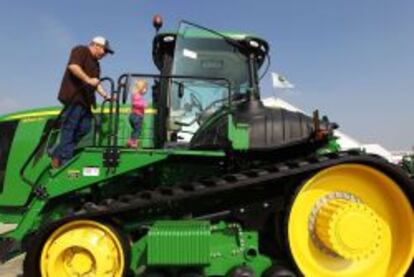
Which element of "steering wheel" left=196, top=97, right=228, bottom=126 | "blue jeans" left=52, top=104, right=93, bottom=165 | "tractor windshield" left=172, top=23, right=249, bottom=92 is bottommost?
"blue jeans" left=52, top=104, right=93, bottom=165

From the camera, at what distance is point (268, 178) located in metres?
5.61

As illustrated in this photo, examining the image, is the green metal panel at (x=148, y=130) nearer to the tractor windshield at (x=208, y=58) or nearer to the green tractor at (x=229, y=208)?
the tractor windshield at (x=208, y=58)

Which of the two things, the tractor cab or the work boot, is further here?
the tractor cab

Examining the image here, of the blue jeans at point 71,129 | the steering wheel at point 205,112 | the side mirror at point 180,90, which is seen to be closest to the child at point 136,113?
the side mirror at point 180,90

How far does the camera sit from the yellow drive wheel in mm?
5723

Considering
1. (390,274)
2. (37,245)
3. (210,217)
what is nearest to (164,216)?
(210,217)

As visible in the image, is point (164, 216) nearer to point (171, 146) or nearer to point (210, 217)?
point (210, 217)

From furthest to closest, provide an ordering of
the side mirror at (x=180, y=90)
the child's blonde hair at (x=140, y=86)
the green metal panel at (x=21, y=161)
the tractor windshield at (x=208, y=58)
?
the tractor windshield at (x=208, y=58) < the side mirror at (x=180, y=90) < the green metal panel at (x=21, y=161) < the child's blonde hair at (x=140, y=86)

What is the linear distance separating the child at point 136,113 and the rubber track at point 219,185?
57.8 inches

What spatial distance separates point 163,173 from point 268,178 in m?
1.33

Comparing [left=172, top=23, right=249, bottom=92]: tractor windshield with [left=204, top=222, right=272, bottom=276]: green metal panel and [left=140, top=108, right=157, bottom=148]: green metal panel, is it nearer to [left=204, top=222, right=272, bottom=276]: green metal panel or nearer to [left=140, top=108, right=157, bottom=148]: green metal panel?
[left=140, top=108, right=157, bottom=148]: green metal panel

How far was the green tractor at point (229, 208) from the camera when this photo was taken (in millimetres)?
5688

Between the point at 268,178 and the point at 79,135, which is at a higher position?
the point at 79,135

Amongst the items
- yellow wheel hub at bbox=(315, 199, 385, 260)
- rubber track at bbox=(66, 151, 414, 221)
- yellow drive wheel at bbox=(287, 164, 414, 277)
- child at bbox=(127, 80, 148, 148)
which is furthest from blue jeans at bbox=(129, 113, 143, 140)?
yellow wheel hub at bbox=(315, 199, 385, 260)
